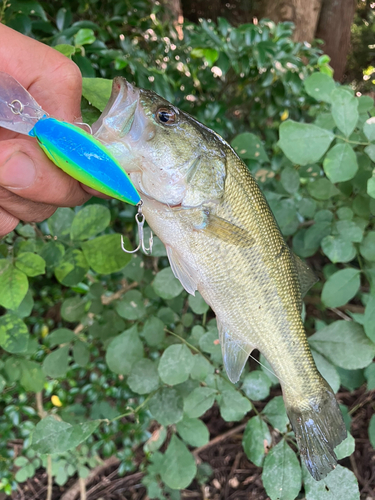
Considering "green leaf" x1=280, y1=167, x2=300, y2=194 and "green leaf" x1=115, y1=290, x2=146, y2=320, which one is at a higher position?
"green leaf" x1=280, y1=167, x2=300, y2=194

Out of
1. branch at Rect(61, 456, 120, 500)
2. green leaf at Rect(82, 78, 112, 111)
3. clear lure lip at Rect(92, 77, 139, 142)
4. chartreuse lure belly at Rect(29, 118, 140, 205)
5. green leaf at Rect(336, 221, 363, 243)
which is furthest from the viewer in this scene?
branch at Rect(61, 456, 120, 500)

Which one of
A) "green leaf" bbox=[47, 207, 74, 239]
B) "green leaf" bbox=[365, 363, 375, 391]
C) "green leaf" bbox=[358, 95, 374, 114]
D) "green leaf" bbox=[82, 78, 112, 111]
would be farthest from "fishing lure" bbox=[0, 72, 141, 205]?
"green leaf" bbox=[358, 95, 374, 114]

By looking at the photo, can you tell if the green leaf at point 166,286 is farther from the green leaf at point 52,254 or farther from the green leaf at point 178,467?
the green leaf at point 178,467

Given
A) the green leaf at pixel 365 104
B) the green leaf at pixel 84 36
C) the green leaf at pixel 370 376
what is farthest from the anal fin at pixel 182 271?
the green leaf at pixel 365 104

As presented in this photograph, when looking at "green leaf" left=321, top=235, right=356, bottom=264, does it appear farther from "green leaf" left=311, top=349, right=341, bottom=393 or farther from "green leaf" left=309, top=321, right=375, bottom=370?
"green leaf" left=311, top=349, right=341, bottom=393

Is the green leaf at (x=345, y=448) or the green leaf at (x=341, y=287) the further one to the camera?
the green leaf at (x=341, y=287)

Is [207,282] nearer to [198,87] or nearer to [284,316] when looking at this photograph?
[284,316]
